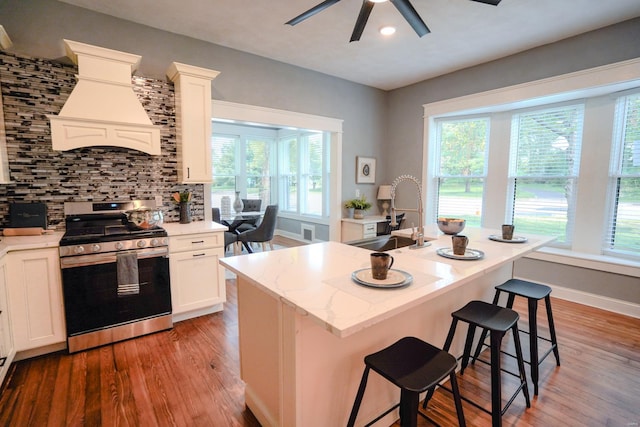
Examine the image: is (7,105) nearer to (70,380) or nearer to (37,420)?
(70,380)

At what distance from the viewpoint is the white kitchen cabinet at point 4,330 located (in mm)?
2049

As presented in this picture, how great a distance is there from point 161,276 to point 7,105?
183 cm

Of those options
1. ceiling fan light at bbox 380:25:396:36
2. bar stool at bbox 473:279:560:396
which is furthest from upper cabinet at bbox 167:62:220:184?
bar stool at bbox 473:279:560:396

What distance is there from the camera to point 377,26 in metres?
3.09

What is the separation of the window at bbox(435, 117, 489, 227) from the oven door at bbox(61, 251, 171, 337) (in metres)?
3.95

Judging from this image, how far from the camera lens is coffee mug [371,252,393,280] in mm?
1396

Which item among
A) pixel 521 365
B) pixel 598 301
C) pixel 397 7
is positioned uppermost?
pixel 397 7

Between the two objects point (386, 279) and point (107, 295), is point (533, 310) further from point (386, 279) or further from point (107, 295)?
point (107, 295)

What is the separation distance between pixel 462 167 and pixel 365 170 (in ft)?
4.77

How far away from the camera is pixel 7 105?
251cm

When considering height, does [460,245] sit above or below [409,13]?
below

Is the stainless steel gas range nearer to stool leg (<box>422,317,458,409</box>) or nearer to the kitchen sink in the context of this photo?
the kitchen sink

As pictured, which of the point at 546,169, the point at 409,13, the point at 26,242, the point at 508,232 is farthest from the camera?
the point at 546,169

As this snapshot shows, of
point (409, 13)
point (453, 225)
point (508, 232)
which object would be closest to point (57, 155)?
point (409, 13)
